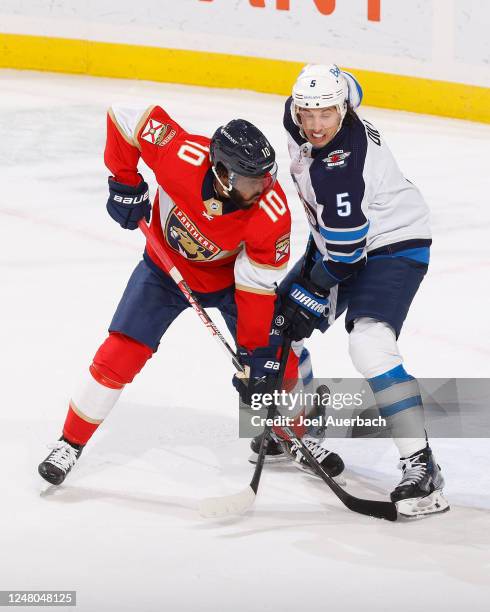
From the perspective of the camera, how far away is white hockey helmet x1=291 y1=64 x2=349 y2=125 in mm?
3057

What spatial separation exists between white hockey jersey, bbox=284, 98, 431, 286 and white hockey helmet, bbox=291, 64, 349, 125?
0.08m

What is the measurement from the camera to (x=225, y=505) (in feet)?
10.1

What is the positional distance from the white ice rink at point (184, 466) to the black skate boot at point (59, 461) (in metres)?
0.05

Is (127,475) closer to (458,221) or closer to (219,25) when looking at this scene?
(458,221)

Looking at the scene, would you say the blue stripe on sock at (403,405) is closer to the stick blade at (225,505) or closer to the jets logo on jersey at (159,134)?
the stick blade at (225,505)

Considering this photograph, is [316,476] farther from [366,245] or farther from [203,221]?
[203,221]

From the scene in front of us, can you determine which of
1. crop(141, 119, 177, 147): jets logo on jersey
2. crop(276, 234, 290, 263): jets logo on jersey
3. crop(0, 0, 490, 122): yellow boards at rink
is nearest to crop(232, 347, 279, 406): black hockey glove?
crop(276, 234, 290, 263): jets logo on jersey

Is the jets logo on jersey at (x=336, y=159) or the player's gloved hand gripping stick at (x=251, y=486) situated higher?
the jets logo on jersey at (x=336, y=159)

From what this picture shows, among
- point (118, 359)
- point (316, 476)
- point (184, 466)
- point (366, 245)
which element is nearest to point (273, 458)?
point (316, 476)

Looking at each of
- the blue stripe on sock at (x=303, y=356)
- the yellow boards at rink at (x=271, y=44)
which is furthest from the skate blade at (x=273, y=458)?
the yellow boards at rink at (x=271, y=44)

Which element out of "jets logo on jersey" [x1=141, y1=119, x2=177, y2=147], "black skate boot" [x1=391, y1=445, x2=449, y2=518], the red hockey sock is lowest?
"black skate boot" [x1=391, y1=445, x2=449, y2=518]

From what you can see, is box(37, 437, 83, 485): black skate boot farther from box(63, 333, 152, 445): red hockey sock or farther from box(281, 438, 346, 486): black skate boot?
box(281, 438, 346, 486): black skate boot

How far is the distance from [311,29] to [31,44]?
6.62 feet

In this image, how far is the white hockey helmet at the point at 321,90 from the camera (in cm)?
306
